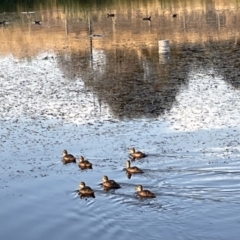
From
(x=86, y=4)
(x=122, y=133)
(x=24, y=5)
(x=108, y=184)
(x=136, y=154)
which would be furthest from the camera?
(x=24, y=5)

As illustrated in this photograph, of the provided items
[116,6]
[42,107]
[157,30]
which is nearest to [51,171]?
[42,107]

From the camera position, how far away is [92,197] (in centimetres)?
1441

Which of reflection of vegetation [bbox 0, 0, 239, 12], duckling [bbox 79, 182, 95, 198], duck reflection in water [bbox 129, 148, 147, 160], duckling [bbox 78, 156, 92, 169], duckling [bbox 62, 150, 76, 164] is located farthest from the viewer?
reflection of vegetation [bbox 0, 0, 239, 12]

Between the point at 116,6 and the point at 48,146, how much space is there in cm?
3669

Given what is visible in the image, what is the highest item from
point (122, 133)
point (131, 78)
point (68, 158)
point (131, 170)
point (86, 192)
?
point (131, 78)

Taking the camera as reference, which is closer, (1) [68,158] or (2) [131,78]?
(1) [68,158]

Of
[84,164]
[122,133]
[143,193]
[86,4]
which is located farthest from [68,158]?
[86,4]

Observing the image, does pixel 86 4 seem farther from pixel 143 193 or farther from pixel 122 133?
pixel 143 193

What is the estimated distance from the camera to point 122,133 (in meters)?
19.0

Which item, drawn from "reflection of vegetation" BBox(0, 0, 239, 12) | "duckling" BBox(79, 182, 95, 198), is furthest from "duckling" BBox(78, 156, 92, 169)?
"reflection of vegetation" BBox(0, 0, 239, 12)

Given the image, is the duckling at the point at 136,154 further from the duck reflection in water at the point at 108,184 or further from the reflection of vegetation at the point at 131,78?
the reflection of vegetation at the point at 131,78

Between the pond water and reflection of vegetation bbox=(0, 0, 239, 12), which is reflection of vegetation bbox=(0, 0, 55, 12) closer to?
reflection of vegetation bbox=(0, 0, 239, 12)

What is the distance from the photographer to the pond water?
13188mm

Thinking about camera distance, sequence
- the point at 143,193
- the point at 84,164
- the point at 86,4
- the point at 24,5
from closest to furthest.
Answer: the point at 143,193, the point at 84,164, the point at 86,4, the point at 24,5
